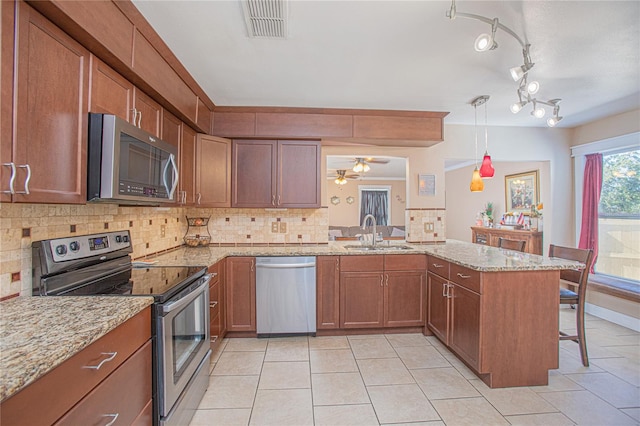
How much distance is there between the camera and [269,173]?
3.13m

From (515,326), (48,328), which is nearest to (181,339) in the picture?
(48,328)

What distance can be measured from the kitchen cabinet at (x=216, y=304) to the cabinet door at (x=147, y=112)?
1.13m

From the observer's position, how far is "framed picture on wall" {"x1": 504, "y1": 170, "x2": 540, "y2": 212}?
4.79m

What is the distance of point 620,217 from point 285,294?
3992 millimetres

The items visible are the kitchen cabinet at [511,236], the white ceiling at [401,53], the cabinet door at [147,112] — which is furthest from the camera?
the kitchen cabinet at [511,236]

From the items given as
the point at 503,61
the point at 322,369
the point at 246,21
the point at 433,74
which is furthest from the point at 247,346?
the point at 503,61

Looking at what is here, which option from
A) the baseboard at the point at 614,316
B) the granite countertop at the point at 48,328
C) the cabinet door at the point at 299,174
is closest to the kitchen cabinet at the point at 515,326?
the cabinet door at the point at 299,174

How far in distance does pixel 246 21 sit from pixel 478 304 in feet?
7.84

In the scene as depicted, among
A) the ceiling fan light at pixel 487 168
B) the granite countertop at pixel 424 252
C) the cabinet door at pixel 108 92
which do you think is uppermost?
the cabinet door at pixel 108 92

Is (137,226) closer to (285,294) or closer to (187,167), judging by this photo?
(187,167)

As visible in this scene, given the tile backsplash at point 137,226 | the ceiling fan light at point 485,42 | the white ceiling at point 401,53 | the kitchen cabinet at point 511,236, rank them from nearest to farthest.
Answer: the tile backsplash at point 137,226
the ceiling fan light at point 485,42
the white ceiling at point 401,53
the kitchen cabinet at point 511,236

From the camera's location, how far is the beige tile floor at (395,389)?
1803 mm

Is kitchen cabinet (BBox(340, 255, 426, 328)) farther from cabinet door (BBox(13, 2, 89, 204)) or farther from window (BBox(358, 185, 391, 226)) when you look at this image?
window (BBox(358, 185, 391, 226))

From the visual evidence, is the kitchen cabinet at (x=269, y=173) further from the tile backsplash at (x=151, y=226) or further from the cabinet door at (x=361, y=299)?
the cabinet door at (x=361, y=299)
